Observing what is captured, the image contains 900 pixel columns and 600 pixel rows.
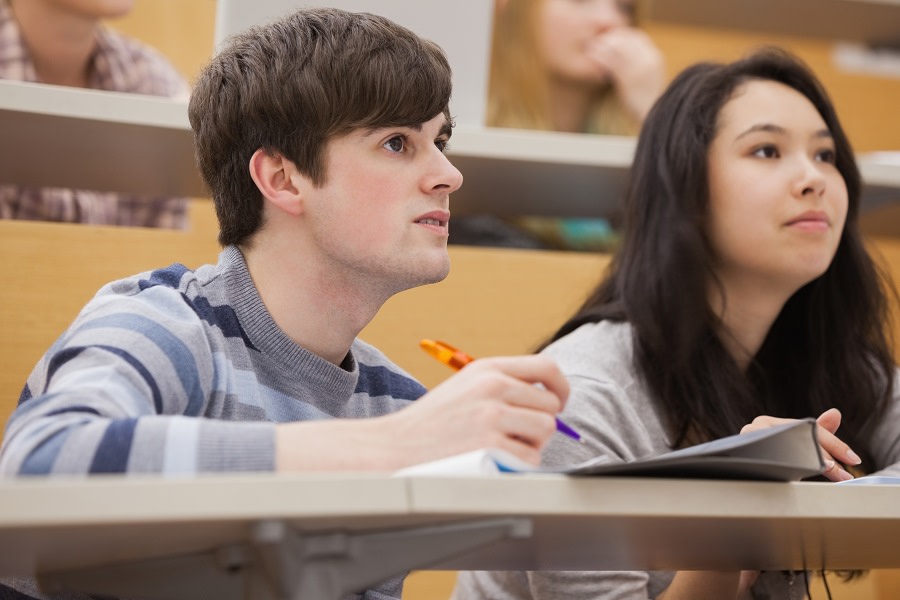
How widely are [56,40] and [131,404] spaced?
135 centimetres

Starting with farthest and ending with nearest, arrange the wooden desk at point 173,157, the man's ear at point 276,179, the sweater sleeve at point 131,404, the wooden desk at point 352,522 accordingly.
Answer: the wooden desk at point 173,157
the man's ear at point 276,179
the sweater sleeve at point 131,404
the wooden desk at point 352,522

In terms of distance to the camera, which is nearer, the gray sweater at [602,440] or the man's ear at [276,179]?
the man's ear at [276,179]

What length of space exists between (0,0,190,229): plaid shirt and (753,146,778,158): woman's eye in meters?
0.98

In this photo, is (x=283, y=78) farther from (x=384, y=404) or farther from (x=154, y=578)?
(x=154, y=578)

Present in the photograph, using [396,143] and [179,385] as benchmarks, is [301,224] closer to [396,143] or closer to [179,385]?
[396,143]

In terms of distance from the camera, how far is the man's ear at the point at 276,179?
1121 mm

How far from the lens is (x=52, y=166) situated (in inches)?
62.4

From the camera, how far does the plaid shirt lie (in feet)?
6.02

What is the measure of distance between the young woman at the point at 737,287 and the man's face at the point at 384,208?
0.41m

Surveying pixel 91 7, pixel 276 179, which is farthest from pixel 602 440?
pixel 91 7

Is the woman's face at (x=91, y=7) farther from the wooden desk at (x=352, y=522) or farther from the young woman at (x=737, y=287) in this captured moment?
the wooden desk at (x=352, y=522)

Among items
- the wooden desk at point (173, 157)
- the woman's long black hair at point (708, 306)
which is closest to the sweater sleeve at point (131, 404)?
the wooden desk at point (173, 157)

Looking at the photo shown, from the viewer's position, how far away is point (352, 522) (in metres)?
0.68

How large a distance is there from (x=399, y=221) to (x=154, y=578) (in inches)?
16.6
